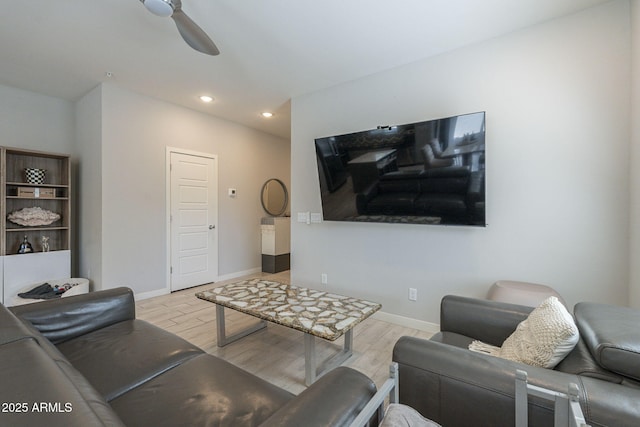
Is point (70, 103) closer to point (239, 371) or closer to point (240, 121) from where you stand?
point (240, 121)

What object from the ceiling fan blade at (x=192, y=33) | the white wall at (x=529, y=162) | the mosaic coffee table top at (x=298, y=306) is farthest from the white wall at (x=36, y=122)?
the white wall at (x=529, y=162)

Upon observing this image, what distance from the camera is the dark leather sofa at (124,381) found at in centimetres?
64

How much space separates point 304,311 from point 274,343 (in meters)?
Answer: 0.67

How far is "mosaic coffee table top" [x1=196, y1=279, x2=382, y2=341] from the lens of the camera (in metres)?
1.83

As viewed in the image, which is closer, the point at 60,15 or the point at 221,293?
the point at 60,15

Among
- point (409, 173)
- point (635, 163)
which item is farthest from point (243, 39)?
point (635, 163)

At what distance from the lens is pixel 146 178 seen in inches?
145

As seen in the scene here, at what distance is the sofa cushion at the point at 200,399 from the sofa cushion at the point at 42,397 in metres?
0.35

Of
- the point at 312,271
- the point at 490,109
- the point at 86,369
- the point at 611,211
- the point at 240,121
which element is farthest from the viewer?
the point at 240,121

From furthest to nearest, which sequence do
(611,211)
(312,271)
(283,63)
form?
(312,271), (283,63), (611,211)

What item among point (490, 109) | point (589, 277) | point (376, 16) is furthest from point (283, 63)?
point (589, 277)

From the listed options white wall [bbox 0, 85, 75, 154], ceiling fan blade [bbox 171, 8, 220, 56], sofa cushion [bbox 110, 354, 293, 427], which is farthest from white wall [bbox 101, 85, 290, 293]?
sofa cushion [bbox 110, 354, 293, 427]

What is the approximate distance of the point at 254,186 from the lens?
16.7 feet

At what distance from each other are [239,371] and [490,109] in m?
2.69
